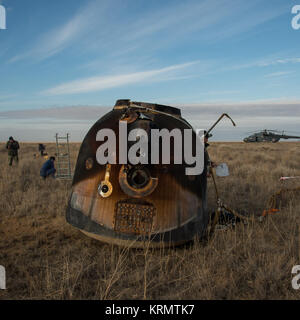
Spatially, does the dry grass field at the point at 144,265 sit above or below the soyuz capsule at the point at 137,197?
below

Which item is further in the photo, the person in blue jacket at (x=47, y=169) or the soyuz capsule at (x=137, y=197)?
the person in blue jacket at (x=47, y=169)

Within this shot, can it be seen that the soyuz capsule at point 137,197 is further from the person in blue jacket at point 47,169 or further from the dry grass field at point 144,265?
the person in blue jacket at point 47,169

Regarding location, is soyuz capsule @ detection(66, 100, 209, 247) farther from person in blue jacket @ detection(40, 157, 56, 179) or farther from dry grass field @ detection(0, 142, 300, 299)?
person in blue jacket @ detection(40, 157, 56, 179)

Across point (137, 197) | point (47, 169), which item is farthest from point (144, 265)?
point (47, 169)

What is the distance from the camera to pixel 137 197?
4.37m

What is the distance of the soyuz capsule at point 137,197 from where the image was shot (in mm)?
4352

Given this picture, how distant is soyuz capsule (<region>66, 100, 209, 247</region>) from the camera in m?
4.35

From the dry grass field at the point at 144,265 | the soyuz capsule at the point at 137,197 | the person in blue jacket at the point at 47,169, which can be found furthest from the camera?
the person in blue jacket at the point at 47,169

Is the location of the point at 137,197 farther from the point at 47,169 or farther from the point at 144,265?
the point at 47,169

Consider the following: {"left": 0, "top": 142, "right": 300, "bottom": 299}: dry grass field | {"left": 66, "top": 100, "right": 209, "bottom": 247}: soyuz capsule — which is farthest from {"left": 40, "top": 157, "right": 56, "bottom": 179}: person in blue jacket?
{"left": 66, "top": 100, "right": 209, "bottom": 247}: soyuz capsule

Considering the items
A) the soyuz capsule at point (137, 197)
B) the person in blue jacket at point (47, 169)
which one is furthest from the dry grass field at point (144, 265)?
the person in blue jacket at point (47, 169)

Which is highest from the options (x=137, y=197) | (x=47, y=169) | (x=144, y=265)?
(x=47, y=169)

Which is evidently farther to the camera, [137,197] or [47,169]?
[47,169]

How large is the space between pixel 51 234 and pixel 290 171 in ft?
41.5
